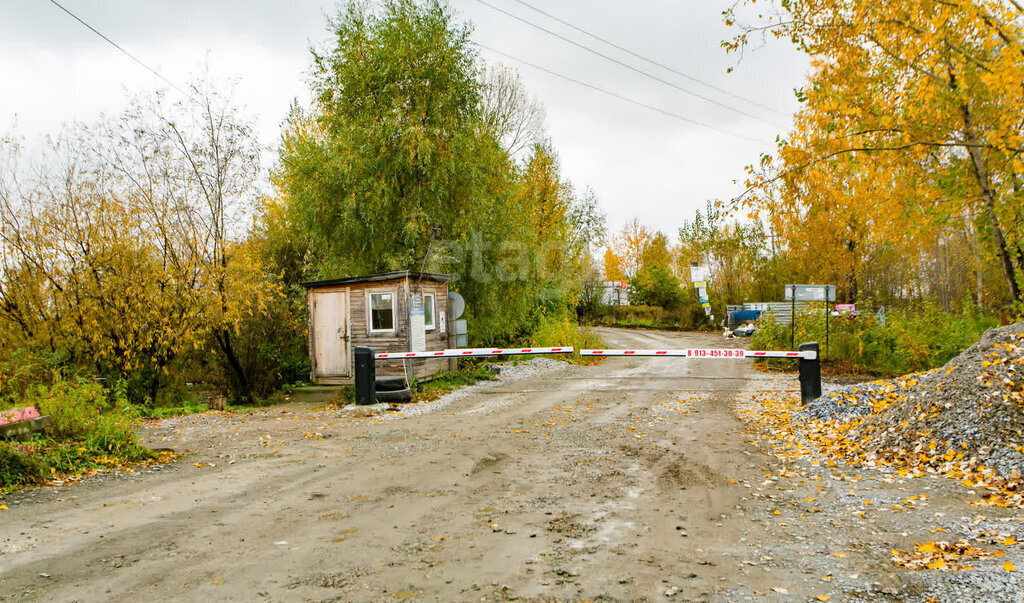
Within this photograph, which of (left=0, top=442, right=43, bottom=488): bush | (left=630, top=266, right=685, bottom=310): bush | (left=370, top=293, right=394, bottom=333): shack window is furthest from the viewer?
(left=630, top=266, right=685, bottom=310): bush

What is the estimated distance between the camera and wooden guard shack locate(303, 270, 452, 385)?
1434 centimetres

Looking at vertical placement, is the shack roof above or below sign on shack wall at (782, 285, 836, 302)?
above

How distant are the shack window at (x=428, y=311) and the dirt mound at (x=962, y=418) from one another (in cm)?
956

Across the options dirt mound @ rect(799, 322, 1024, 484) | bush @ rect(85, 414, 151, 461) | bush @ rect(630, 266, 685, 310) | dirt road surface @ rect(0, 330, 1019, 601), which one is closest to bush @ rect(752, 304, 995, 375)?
dirt mound @ rect(799, 322, 1024, 484)

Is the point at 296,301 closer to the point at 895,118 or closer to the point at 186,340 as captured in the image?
the point at 186,340

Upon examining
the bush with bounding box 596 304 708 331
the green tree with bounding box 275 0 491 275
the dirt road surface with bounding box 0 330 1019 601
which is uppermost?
the green tree with bounding box 275 0 491 275

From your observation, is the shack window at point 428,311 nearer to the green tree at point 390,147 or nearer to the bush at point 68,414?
the green tree at point 390,147

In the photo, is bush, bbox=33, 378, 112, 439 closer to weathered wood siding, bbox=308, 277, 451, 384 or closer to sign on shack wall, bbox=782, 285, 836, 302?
weathered wood siding, bbox=308, 277, 451, 384

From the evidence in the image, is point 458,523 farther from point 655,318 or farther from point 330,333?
point 655,318

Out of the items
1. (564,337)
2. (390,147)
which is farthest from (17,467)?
(564,337)

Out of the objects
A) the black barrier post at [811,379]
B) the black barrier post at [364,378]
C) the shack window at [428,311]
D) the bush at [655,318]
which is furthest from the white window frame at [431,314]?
the bush at [655,318]

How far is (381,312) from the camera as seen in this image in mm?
14500

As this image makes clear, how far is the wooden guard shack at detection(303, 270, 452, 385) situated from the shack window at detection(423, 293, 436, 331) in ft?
0.97

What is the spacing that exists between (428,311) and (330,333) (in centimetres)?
240
